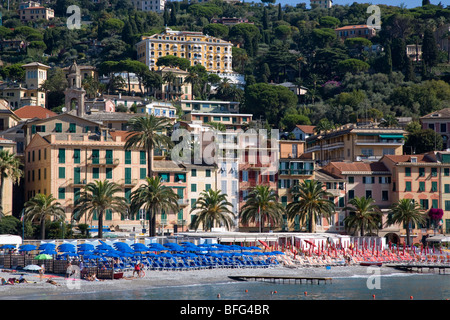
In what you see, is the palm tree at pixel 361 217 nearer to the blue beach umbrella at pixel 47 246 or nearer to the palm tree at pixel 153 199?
the palm tree at pixel 153 199

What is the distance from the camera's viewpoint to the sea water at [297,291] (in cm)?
6162

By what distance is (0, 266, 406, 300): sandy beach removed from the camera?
196 ft

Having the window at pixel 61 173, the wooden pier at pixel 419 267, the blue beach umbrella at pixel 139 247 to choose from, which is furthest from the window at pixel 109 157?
the wooden pier at pixel 419 267

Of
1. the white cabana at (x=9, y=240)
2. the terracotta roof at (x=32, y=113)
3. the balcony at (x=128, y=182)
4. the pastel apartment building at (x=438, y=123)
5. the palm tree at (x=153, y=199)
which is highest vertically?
the terracotta roof at (x=32, y=113)

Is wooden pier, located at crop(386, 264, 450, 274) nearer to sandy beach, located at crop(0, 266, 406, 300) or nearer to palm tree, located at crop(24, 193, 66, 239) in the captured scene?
sandy beach, located at crop(0, 266, 406, 300)

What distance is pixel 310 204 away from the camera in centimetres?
9406

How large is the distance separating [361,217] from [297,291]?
31.5 meters

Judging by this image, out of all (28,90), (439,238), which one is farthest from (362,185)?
(28,90)

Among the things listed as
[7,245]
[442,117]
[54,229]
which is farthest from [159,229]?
[442,117]

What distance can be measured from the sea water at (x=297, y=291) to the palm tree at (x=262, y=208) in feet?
56.0

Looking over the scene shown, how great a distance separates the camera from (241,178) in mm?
102125

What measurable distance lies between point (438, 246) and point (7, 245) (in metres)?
53.1

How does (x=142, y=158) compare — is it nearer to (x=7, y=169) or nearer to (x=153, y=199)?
(x=153, y=199)
